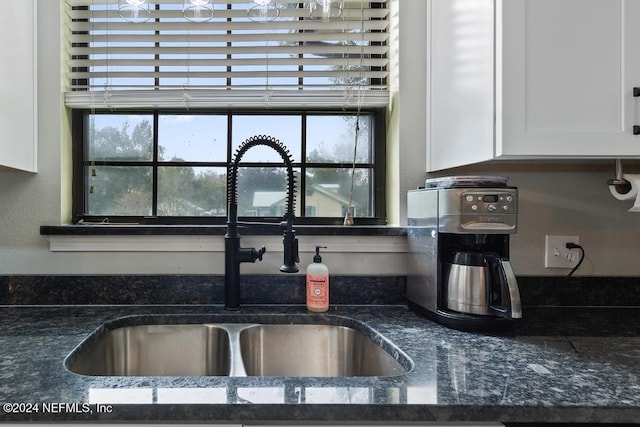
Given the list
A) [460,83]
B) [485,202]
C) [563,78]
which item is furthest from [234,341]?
[563,78]

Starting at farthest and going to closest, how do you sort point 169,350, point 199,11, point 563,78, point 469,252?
point 199,11, point 169,350, point 469,252, point 563,78

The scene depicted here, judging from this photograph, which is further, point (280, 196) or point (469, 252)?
A: point (280, 196)

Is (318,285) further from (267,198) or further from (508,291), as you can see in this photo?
(508,291)

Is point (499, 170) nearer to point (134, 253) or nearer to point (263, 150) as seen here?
point (263, 150)

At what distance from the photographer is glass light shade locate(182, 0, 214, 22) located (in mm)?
1234

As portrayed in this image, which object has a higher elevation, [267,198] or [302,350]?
[267,198]

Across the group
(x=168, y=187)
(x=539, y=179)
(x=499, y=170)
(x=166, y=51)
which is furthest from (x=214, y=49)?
(x=539, y=179)

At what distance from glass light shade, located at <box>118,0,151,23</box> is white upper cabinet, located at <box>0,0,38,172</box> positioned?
0.96ft

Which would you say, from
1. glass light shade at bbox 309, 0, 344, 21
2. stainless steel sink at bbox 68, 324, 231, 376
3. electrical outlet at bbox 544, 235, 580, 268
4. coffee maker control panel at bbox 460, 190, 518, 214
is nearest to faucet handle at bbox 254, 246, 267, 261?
stainless steel sink at bbox 68, 324, 231, 376

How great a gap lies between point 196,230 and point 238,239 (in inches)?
7.3

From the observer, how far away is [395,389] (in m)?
0.68

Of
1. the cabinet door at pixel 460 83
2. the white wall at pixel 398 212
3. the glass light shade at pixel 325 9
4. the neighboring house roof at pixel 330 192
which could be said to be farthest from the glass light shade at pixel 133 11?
the cabinet door at pixel 460 83

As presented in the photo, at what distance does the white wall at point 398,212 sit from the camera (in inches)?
49.7

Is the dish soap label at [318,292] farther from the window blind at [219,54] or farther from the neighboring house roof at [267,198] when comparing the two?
the window blind at [219,54]
